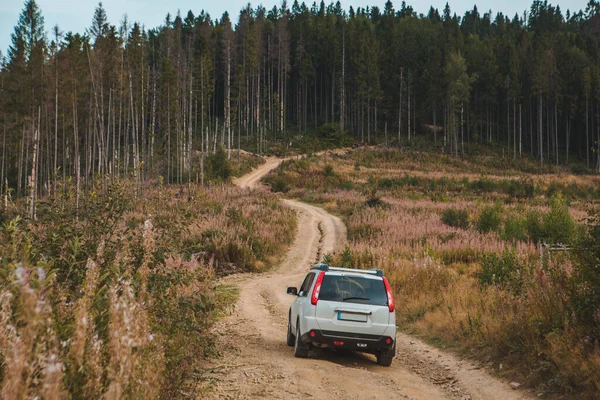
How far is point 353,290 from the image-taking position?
941 centimetres

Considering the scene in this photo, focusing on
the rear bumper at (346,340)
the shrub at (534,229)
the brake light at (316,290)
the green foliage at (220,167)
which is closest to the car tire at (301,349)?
the rear bumper at (346,340)

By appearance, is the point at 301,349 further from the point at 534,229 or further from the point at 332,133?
the point at 332,133

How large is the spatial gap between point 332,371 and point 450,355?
297cm

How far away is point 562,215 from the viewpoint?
71.2 feet

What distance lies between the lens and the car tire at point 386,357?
9234mm

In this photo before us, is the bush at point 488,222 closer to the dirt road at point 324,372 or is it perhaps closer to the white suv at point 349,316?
the dirt road at point 324,372

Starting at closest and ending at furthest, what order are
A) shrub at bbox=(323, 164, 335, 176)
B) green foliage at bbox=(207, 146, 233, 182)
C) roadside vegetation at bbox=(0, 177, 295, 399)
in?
roadside vegetation at bbox=(0, 177, 295, 399)
green foliage at bbox=(207, 146, 233, 182)
shrub at bbox=(323, 164, 335, 176)

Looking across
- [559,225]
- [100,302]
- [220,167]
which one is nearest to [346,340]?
[100,302]

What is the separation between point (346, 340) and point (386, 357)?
880 mm

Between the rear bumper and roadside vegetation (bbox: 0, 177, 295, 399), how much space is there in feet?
6.00

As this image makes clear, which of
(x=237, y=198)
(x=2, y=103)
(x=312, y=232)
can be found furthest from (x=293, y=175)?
(x=2, y=103)

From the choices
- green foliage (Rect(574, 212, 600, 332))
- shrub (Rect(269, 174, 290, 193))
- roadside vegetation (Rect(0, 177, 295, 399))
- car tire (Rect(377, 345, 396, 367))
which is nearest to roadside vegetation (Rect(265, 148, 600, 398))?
green foliage (Rect(574, 212, 600, 332))

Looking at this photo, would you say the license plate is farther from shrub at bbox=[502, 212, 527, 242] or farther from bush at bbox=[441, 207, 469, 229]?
bush at bbox=[441, 207, 469, 229]

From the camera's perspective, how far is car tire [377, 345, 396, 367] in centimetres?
923
